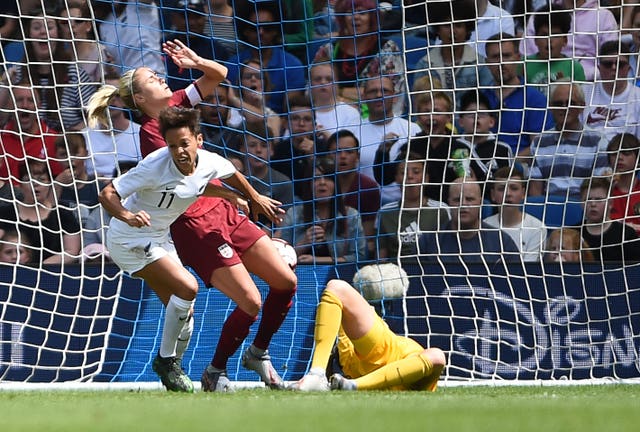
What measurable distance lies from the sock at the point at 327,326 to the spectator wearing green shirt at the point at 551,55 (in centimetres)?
293

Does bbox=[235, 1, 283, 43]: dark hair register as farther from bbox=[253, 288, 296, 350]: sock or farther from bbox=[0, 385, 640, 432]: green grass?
bbox=[0, 385, 640, 432]: green grass

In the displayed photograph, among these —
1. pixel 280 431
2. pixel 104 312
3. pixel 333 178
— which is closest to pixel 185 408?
pixel 280 431

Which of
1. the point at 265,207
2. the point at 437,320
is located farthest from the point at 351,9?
the point at 265,207

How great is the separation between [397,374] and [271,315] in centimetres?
77

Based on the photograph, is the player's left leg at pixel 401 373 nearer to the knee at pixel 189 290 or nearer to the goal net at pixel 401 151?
the knee at pixel 189 290

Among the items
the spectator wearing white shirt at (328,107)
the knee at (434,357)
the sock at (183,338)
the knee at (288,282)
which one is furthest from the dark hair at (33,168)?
the knee at (434,357)

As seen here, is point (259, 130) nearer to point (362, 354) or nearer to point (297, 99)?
point (297, 99)

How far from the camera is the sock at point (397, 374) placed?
541cm

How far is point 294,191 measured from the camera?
7840mm

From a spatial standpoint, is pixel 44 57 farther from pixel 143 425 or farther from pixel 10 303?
pixel 143 425

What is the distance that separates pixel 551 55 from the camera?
305 inches

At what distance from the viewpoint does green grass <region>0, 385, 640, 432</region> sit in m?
3.04

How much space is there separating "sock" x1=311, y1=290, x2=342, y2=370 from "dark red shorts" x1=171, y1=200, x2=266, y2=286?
1.72ft

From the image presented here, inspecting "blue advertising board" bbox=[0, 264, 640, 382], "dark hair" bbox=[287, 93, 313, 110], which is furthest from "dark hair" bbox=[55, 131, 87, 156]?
"dark hair" bbox=[287, 93, 313, 110]
